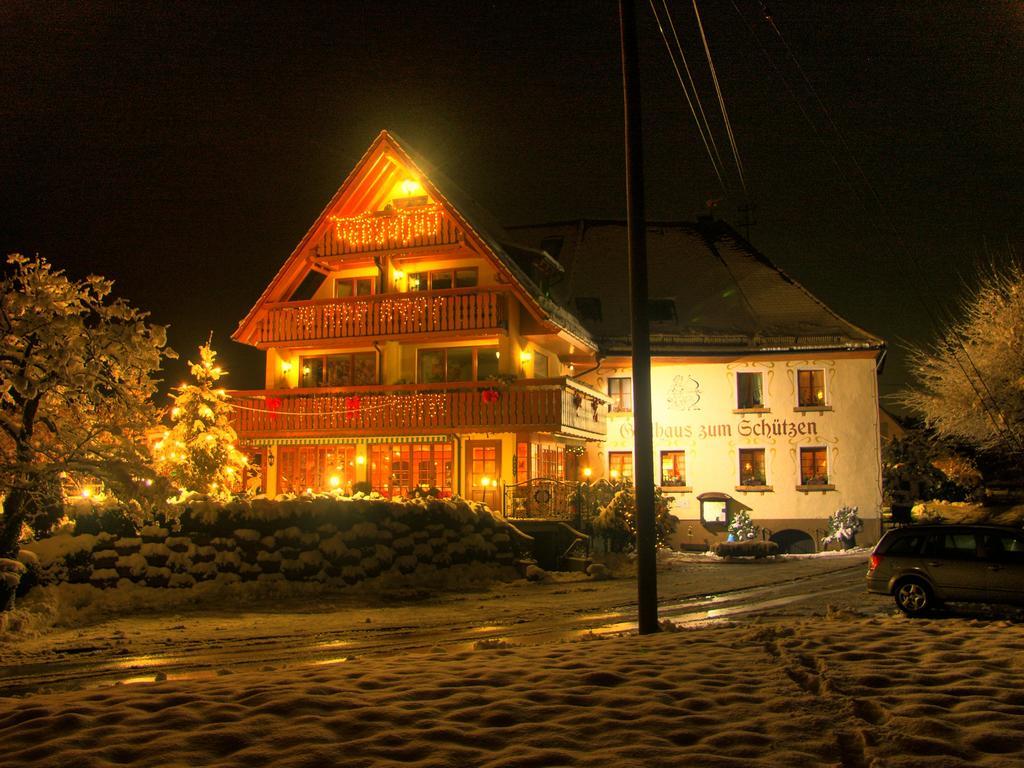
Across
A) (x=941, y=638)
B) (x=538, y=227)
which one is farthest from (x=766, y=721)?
(x=538, y=227)

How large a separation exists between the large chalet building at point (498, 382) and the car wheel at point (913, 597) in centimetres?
1309

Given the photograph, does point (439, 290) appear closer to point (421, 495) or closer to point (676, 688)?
point (421, 495)

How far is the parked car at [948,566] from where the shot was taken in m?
14.8

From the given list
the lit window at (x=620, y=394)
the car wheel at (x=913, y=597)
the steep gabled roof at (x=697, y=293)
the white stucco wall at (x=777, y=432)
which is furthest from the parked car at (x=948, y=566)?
the lit window at (x=620, y=394)

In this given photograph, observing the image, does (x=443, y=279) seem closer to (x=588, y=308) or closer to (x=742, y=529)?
(x=588, y=308)

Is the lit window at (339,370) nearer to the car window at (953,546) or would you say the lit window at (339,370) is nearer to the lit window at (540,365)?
the lit window at (540,365)

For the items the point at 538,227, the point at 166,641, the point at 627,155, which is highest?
the point at 538,227

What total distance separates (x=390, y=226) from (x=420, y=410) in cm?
655

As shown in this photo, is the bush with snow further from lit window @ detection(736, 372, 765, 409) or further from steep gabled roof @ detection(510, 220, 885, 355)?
steep gabled roof @ detection(510, 220, 885, 355)

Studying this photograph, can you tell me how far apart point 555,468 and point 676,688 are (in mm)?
24622

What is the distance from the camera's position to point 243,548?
746 inches

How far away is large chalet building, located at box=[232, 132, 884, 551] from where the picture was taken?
2928 centimetres

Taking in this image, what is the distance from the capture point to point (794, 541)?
32.5m

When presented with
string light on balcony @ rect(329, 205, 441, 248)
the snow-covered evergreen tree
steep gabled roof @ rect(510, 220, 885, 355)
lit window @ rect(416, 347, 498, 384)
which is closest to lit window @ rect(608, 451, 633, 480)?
steep gabled roof @ rect(510, 220, 885, 355)
